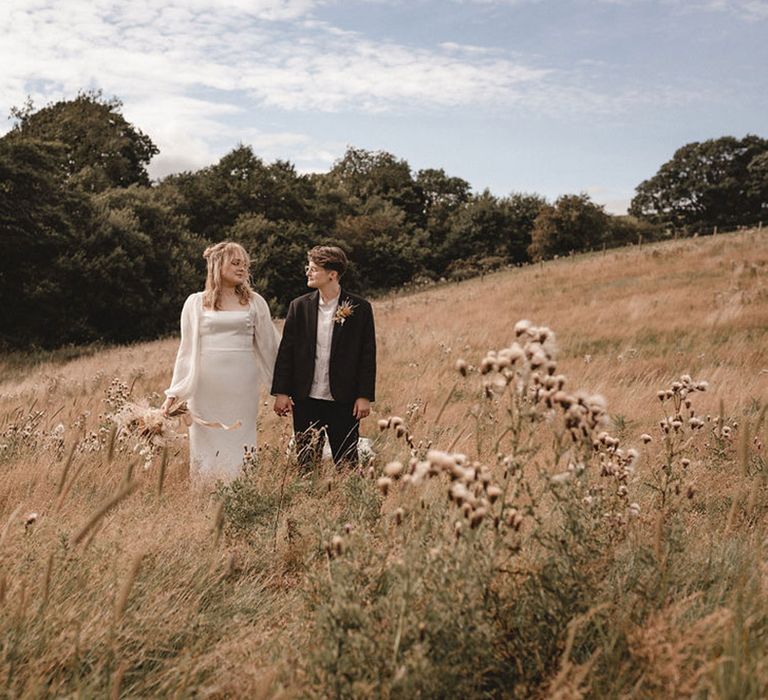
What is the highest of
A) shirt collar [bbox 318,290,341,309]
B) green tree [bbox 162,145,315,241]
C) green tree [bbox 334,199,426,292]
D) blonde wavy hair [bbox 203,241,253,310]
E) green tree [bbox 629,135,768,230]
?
green tree [bbox 629,135,768,230]

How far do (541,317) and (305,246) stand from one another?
25545 millimetres

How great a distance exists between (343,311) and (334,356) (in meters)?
0.40

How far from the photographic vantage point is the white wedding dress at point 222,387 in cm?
540

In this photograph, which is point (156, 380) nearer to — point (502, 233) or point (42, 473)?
point (42, 473)

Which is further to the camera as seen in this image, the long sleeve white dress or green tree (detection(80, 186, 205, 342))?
green tree (detection(80, 186, 205, 342))

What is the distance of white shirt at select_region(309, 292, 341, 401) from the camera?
5434mm

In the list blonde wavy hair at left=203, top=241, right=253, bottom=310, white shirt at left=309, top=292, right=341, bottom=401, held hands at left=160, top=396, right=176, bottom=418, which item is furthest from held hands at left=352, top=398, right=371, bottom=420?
held hands at left=160, top=396, right=176, bottom=418

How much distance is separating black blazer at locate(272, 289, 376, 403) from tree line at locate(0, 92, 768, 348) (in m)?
25.0

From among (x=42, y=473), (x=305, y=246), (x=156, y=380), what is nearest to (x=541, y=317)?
(x=156, y=380)

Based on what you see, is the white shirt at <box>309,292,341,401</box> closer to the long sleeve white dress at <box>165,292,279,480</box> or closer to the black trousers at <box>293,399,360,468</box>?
the black trousers at <box>293,399,360,468</box>

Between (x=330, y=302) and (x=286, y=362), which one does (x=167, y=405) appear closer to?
(x=286, y=362)

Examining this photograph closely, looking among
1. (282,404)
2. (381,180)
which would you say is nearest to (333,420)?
(282,404)

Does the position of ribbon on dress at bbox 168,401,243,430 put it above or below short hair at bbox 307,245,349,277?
below

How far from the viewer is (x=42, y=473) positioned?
4273 millimetres
